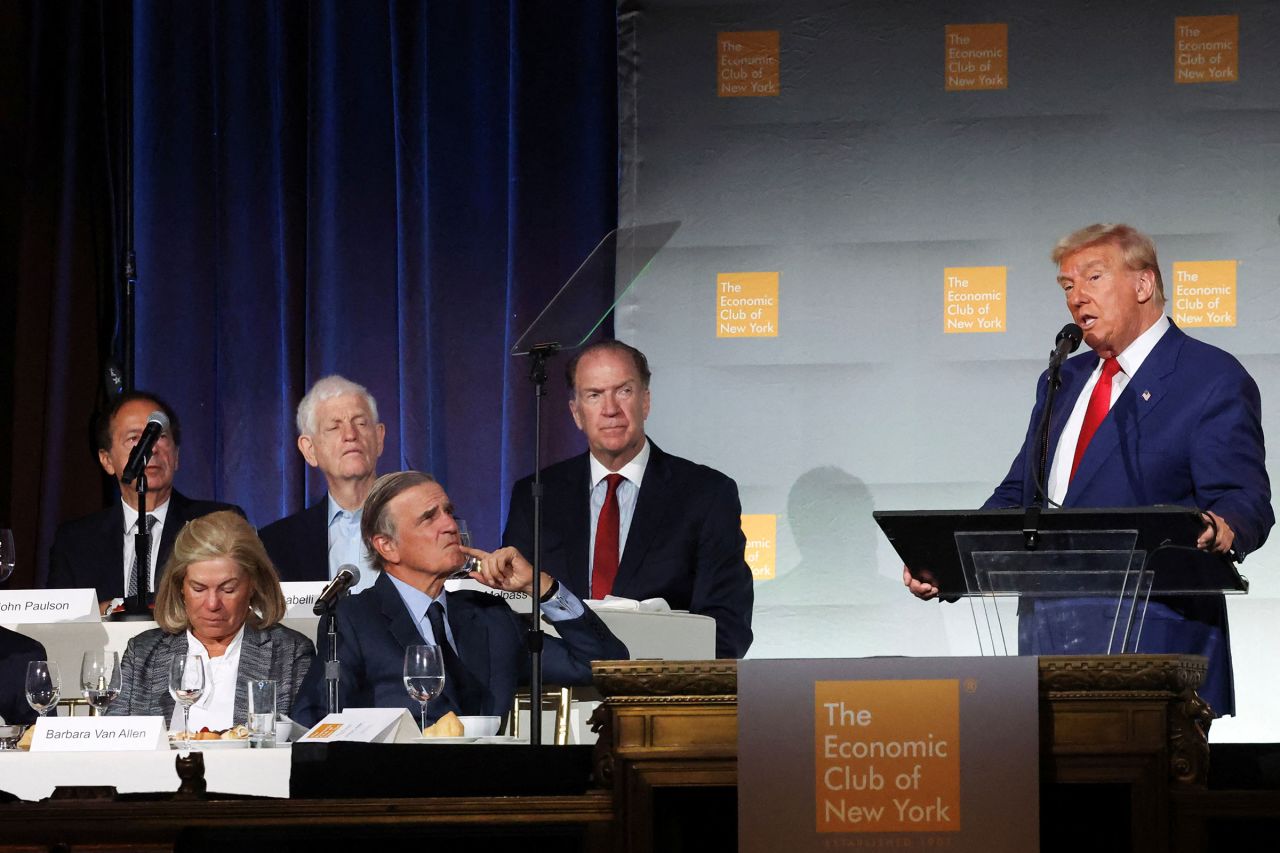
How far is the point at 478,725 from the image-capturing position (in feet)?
9.84

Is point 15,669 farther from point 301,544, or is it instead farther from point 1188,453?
point 1188,453

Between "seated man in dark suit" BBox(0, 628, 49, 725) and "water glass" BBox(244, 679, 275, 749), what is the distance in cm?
104

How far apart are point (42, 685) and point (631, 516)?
194 centimetres

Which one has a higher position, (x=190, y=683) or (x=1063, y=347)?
(x=1063, y=347)

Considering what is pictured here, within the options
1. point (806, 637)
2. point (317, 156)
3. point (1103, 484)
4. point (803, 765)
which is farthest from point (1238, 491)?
point (317, 156)

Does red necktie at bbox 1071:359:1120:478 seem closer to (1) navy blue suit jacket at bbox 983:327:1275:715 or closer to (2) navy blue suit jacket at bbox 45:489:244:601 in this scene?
(1) navy blue suit jacket at bbox 983:327:1275:715

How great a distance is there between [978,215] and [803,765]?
3501 mm

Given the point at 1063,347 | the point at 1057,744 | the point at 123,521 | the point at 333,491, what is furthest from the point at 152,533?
the point at 1057,744

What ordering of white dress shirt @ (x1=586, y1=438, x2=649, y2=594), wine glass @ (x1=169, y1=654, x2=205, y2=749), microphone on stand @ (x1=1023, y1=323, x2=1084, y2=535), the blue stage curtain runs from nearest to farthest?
microphone on stand @ (x1=1023, y1=323, x2=1084, y2=535) → wine glass @ (x1=169, y1=654, x2=205, y2=749) → white dress shirt @ (x1=586, y1=438, x2=649, y2=594) → the blue stage curtain

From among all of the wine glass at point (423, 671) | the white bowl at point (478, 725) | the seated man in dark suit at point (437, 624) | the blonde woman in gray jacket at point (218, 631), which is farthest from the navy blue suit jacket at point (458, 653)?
the white bowl at point (478, 725)

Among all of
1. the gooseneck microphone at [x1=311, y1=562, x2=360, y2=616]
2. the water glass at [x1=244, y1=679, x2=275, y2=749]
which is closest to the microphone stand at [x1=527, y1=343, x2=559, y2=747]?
the gooseneck microphone at [x1=311, y1=562, x2=360, y2=616]

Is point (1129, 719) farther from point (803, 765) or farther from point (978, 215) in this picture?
point (978, 215)

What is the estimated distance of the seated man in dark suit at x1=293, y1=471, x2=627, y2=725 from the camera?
358cm

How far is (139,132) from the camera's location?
5.73 m
